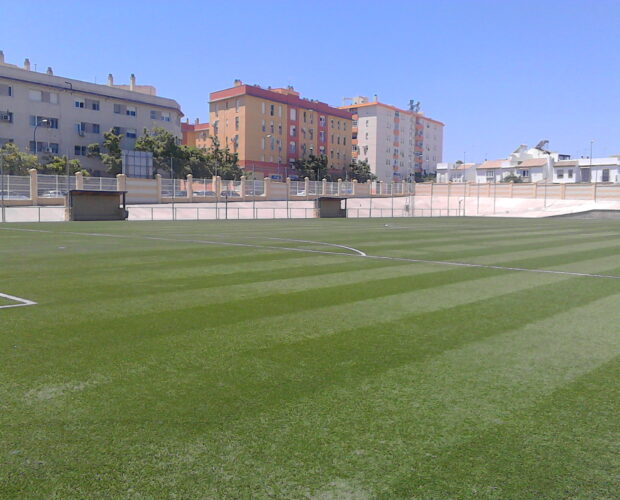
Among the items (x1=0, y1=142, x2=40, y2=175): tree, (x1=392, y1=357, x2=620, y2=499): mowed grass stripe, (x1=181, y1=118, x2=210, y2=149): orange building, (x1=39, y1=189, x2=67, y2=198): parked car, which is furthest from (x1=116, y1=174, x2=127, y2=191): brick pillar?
(x1=181, y1=118, x2=210, y2=149): orange building

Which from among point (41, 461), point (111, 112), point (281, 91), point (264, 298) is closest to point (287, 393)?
point (41, 461)

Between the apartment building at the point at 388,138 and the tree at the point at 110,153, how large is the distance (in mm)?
60880

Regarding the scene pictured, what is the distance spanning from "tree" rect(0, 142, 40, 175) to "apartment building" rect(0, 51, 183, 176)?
8.13 m

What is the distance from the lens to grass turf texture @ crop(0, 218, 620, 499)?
3242 millimetres

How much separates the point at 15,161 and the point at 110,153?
18.3m

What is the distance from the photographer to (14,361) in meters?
5.34

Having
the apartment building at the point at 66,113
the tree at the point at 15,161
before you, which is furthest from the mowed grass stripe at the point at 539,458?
the apartment building at the point at 66,113

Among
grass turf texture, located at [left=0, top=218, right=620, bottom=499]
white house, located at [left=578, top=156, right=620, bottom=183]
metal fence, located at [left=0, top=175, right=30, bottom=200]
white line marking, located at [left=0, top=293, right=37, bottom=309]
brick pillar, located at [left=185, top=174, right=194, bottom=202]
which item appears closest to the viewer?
grass turf texture, located at [left=0, top=218, right=620, bottom=499]

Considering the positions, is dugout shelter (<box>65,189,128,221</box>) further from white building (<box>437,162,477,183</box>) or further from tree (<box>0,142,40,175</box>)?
white building (<box>437,162,477,183</box>)

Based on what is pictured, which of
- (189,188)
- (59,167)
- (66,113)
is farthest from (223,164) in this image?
(59,167)

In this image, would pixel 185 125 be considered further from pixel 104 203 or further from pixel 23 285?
pixel 23 285

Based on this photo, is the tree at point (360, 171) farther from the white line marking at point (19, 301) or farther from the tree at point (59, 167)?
the white line marking at point (19, 301)

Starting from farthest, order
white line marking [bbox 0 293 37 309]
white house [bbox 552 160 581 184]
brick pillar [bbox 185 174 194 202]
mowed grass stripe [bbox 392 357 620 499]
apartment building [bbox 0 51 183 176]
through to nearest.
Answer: white house [bbox 552 160 581 184], apartment building [bbox 0 51 183 176], brick pillar [bbox 185 174 194 202], white line marking [bbox 0 293 37 309], mowed grass stripe [bbox 392 357 620 499]

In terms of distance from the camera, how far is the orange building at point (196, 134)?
111 meters
